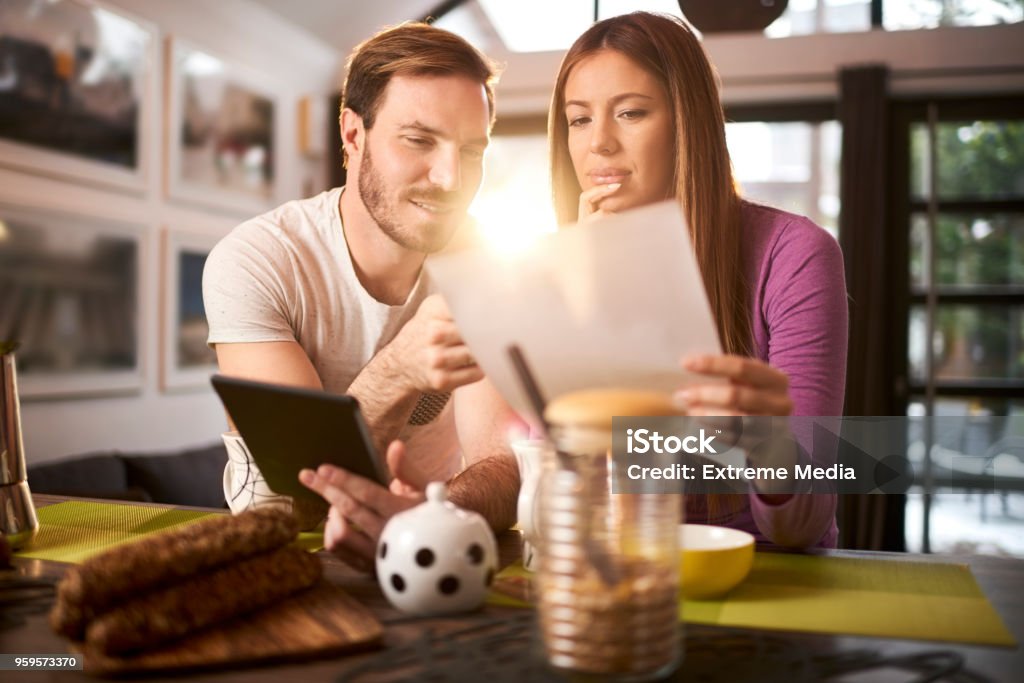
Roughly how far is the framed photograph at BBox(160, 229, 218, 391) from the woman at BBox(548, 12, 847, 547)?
2.26 m

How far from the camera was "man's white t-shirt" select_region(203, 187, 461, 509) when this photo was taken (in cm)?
167

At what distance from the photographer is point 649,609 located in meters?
0.70

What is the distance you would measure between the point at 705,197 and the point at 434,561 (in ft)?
3.21

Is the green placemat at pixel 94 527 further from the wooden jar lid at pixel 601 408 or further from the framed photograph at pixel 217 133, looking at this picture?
the framed photograph at pixel 217 133

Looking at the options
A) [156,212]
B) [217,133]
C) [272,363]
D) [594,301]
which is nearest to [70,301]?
[156,212]

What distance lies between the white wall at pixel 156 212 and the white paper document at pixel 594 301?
2.50 meters

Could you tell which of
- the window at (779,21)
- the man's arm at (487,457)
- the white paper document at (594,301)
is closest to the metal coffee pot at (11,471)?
the man's arm at (487,457)

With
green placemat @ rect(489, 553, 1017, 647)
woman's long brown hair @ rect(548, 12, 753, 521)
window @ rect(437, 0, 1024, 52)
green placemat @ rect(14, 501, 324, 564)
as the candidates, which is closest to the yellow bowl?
green placemat @ rect(489, 553, 1017, 647)

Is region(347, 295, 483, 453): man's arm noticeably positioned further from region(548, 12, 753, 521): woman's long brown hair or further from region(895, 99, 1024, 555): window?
region(895, 99, 1024, 555): window

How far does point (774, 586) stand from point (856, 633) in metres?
0.16

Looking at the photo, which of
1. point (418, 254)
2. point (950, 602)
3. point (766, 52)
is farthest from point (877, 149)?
point (950, 602)

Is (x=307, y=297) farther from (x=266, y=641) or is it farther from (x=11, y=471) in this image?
(x=266, y=641)

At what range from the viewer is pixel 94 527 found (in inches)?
51.6

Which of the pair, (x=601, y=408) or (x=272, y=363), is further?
(x=272, y=363)
